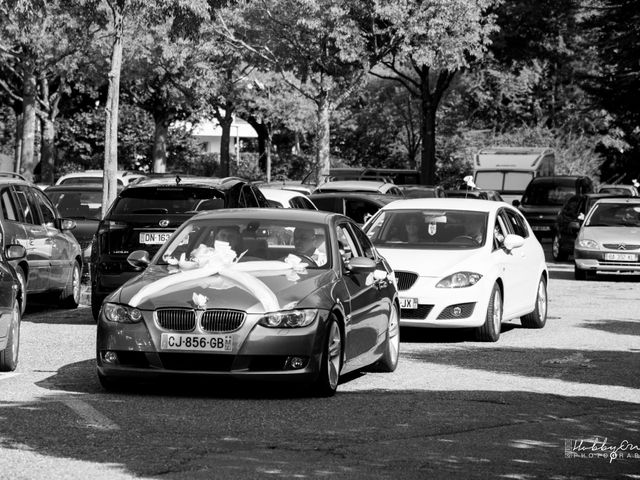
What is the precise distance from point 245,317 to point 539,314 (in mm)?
7575

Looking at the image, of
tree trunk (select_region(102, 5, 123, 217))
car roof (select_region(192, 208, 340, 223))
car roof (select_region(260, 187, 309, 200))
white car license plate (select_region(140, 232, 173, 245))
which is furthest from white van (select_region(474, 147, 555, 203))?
car roof (select_region(192, 208, 340, 223))

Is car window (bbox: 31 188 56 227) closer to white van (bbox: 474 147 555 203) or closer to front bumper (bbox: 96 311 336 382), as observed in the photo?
front bumper (bbox: 96 311 336 382)

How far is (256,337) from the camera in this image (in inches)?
395

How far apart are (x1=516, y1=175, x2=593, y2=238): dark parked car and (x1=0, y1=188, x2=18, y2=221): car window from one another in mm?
23981

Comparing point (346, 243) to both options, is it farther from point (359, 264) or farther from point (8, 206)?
point (8, 206)

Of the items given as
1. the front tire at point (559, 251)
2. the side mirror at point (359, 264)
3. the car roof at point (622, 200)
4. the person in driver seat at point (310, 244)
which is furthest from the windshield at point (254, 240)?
the front tire at point (559, 251)

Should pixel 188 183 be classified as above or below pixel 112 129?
below

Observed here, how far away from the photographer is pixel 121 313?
10320 mm

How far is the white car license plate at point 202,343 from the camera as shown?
1002 cm

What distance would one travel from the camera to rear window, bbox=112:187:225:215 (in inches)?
635

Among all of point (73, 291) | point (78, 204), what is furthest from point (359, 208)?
point (73, 291)

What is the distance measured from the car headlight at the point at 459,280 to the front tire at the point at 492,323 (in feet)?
0.88

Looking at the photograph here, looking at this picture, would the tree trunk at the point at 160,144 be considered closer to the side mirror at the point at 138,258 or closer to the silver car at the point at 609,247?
the silver car at the point at 609,247

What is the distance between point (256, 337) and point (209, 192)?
6.39 m
